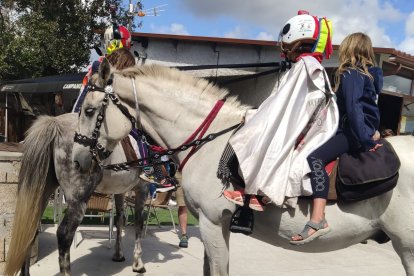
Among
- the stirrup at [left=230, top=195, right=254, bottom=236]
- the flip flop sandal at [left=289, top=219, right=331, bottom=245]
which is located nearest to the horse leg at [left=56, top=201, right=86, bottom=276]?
the stirrup at [left=230, top=195, right=254, bottom=236]

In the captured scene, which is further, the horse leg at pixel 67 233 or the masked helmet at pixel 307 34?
the horse leg at pixel 67 233

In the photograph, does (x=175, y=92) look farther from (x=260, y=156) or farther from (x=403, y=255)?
(x=403, y=255)

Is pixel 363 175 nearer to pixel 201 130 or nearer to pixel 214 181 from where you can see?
pixel 214 181

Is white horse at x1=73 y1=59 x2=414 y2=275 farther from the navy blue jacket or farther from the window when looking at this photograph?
the window

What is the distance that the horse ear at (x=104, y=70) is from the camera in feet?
9.45

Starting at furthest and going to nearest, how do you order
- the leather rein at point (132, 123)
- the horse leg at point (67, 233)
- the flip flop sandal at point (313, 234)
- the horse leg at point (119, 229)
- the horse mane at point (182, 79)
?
the horse leg at point (119, 229) < the horse leg at point (67, 233) < the horse mane at point (182, 79) < the leather rein at point (132, 123) < the flip flop sandal at point (313, 234)

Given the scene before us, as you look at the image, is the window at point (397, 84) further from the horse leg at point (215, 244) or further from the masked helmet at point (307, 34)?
the horse leg at point (215, 244)

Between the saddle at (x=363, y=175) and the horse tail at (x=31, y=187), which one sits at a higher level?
the saddle at (x=363, y=175)

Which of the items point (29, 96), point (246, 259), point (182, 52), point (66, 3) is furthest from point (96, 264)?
point (66, 3)

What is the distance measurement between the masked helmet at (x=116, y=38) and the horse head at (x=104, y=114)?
89.3 inches

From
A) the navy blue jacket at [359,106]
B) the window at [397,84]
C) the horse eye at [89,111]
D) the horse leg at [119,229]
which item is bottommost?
the horse leg at [119,229]

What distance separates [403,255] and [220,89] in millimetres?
1778

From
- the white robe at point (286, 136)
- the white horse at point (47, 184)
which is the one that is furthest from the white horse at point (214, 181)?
the white horse at point (47, 184)

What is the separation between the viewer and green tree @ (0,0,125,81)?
15047 millimetres
